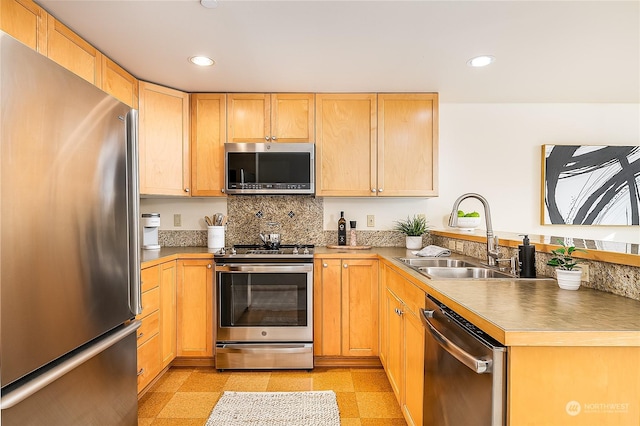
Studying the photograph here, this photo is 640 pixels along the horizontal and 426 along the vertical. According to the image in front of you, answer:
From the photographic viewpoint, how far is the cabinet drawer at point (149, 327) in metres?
2.21

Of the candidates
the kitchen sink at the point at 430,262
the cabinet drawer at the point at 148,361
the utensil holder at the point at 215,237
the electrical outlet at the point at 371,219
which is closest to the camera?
the cabinet drawer at the point at 148,361

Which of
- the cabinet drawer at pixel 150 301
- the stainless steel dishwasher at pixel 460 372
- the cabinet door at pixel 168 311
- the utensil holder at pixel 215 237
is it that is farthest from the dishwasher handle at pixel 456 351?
the utensil holder at pixel 215 237

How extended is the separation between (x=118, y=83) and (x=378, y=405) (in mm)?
2676

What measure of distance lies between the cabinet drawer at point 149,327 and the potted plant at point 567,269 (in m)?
2.25

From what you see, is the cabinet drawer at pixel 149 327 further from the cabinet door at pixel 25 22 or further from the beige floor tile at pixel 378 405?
the cabinet door at pixel 25 22

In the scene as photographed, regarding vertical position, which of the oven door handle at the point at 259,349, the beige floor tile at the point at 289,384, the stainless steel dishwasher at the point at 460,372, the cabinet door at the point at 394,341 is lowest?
the beige floor tile at the point at 289,384

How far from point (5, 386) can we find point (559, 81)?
3481mm

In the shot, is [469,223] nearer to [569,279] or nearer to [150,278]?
[569,279]

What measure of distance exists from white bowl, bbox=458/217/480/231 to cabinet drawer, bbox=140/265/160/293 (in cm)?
243

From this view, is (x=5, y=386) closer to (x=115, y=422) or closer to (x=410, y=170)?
(x=115, y=422)

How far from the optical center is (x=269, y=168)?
113 inches

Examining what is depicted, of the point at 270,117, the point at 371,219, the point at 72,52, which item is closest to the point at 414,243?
the point at 371,219

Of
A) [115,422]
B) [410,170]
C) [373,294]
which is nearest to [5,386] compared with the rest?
[115,422]

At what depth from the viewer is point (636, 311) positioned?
3.51 ft
